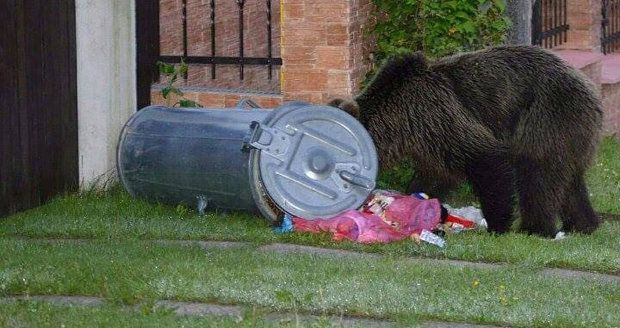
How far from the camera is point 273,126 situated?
9266 mm

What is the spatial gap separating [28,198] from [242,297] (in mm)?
3584

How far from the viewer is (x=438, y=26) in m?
11.2

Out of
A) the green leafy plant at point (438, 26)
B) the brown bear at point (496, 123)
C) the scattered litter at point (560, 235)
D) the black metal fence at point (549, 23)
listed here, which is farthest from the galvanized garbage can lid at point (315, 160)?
the black metal fence at point (549, 23)

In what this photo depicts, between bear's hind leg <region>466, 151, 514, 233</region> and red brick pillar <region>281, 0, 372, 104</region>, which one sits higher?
red brick pillar <region>281, 0, 372, 104</region>

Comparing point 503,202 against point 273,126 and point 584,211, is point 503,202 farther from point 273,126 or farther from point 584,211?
point 273,126

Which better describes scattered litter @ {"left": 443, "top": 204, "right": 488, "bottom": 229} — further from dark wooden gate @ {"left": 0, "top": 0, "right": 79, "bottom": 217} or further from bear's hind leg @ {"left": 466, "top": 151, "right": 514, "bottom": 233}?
dark wooden gate @ {"left": 0, "top": 0, "right": 79, "bottom": 217}

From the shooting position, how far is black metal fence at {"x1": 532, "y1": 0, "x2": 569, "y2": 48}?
49.1 ft

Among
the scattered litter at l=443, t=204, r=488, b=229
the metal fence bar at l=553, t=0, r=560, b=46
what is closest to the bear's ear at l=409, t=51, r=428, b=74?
the scattered litter at l=443, t=204, r=488, b=229

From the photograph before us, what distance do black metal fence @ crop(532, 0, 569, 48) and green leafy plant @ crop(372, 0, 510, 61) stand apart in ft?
11.3

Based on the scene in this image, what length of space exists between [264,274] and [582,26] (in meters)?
9.68

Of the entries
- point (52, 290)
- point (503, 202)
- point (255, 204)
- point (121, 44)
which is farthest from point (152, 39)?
point (52, 290)

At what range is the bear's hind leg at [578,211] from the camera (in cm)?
999

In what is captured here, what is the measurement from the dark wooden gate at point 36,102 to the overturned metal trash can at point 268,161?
35.7 inches

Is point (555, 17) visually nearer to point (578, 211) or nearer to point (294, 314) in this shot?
point (578, 211)
